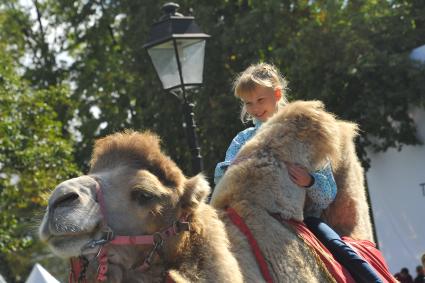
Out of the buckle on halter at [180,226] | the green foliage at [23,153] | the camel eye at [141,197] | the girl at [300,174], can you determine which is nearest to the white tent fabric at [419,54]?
the green foliage at [23,153]

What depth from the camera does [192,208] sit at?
173 inches

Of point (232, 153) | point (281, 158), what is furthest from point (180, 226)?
point (232, 153)

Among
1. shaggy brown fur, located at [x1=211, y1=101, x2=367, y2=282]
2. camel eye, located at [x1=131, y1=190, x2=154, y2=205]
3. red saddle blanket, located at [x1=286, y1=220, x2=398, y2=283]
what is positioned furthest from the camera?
red saddle blanket, located at [x1=286, y1=220, x2=398, y2=283]

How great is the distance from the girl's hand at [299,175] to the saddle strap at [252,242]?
461 millimetres

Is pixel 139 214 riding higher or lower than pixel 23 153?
higher

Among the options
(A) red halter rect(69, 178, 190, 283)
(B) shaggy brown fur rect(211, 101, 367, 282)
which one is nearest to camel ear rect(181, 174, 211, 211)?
(A) red halter rect(69, 178, 190, 283)

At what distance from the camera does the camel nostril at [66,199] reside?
12.8 feet

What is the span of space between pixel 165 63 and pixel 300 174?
4.80 meters

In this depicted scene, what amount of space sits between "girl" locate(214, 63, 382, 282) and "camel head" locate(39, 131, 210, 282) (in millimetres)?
1019

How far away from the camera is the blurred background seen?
1681 centimetres

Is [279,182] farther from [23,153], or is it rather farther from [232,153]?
[23,153]

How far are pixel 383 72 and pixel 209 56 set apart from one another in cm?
462

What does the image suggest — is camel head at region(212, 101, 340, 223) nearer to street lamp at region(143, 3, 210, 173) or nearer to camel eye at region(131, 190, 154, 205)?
camel eye at region(131, 190, 154, 205)

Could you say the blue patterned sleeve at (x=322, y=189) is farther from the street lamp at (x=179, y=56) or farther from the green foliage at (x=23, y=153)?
the green foliage at (x=23, y=153)
